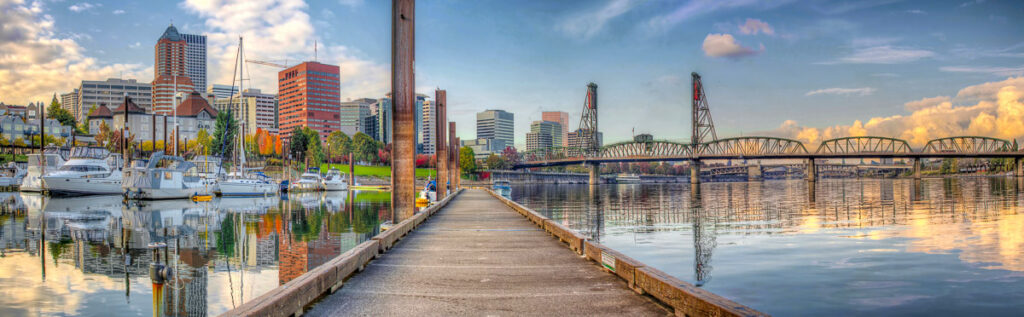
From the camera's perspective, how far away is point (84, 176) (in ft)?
209

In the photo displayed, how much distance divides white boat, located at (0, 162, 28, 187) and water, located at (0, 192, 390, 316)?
6163cm

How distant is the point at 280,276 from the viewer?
16.5m

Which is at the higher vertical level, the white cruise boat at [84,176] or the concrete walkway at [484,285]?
the white cruise boat at [84,176]

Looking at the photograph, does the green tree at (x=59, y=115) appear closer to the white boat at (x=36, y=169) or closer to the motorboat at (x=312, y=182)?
the white boat at (x=36, y=169)

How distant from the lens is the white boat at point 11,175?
82.8 meters

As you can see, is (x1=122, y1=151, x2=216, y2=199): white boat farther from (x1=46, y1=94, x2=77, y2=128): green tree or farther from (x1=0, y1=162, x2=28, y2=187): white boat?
(x1=46, y1=94, x2=77, y2=128): green tree

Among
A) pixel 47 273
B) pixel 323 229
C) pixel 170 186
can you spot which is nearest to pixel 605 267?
pixel 47 273

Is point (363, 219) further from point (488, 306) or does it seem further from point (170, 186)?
point (170, 186)

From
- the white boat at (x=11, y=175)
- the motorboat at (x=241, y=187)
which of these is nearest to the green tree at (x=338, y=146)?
the white boat at (x=11, y=175)

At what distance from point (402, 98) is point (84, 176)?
2368 inches

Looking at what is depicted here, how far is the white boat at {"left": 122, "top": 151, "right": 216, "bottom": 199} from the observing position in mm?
56094

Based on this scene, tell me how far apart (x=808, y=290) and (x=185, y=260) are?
59.6 ft

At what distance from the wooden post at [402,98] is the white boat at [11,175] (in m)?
89.1

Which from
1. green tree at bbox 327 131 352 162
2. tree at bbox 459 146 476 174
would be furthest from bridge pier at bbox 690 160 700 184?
green tree at bbox 327 131 352 162
